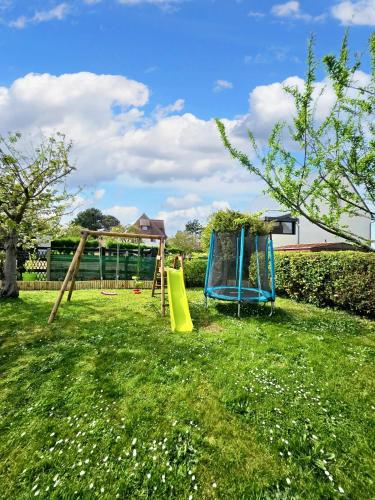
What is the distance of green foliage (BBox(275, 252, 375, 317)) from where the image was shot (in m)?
8.63

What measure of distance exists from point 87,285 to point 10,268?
432 centimetres

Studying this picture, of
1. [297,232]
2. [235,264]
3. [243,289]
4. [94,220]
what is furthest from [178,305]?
[94,220]

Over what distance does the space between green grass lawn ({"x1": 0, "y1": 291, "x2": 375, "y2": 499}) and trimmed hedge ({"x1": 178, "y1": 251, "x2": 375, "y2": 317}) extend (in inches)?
94.1

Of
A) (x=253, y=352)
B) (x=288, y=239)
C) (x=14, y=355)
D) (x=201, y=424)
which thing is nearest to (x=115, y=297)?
(x=14, y=355)

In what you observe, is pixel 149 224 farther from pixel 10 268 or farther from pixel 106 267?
pixel 10 268

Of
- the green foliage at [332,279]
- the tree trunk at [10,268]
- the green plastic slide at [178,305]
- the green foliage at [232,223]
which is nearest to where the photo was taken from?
the green plastic slide at [178,305]

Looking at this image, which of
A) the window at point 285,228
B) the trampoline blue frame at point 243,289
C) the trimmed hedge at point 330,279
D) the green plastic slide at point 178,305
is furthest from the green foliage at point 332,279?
the window at point 285,228

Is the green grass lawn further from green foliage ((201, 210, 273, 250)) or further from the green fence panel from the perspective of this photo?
the green fence panel

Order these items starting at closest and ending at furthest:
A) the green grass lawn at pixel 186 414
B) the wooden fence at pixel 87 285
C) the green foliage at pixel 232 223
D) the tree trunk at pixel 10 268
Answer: the green grass lawn at pixel 186 414 → the tree trunk at pixel 10 268 → the green foliage at pixel 232 223 → the wooden fence at pixel 87 285

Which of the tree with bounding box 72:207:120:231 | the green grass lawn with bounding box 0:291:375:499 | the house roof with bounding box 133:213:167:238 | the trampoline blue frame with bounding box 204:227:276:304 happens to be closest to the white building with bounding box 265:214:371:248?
the trampoline blue frame with bounding box 204:227:276:304

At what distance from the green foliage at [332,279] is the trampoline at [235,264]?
193cm

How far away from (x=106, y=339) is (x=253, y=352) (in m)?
3.19

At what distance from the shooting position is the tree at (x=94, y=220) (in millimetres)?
75750

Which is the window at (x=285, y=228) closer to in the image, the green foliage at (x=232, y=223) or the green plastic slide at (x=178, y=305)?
the green foliage at (x=232, y=223)
